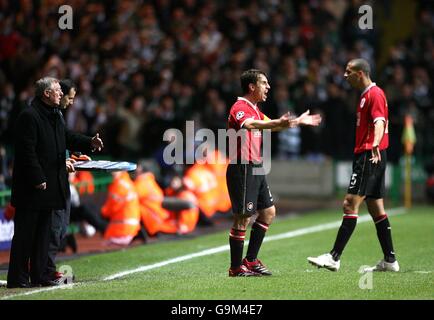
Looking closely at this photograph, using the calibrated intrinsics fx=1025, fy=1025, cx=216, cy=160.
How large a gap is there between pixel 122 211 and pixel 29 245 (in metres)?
5.49

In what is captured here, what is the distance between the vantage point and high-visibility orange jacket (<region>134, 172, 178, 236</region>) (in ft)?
55.2

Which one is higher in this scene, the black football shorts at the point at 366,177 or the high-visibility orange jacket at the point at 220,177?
the black football shorts at the point at 366,177

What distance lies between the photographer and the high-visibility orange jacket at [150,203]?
16.8 metres

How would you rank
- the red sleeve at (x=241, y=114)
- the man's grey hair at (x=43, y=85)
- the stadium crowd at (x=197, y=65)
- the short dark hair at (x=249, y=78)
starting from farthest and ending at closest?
the stadium crowd at (x=197, y=65)
the short dark hair at (x=249, y=78)
the red sleeve at (x=241, y=114)
the man's grey hair at (x=43, y=85)

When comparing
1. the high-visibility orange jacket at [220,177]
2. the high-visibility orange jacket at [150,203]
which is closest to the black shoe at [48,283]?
the high-visibility orange jacket at [150,203]

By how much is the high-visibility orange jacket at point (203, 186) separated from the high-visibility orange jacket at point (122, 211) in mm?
2926

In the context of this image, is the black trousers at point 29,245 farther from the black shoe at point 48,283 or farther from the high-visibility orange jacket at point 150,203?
the high-visibility orange jacket at point 150,203

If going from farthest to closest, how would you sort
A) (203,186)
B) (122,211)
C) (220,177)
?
(220,177) < (203,186) < (122,211)

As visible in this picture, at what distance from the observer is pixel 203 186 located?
19312 millimetres

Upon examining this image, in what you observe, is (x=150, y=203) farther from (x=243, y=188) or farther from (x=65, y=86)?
(x=243, y=188)

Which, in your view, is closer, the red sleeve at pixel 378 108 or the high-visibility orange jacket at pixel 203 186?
the red sleeve at pixel 378 108

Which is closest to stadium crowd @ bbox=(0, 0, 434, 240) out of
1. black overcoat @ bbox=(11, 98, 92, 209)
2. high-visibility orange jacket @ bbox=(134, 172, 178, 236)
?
high-visibility orange jacket @ bbox=(134, 172, 178, 236)

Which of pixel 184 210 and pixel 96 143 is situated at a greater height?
pixel 96 143

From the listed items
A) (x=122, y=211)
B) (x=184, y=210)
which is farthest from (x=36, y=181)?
(x=184, y=210)
